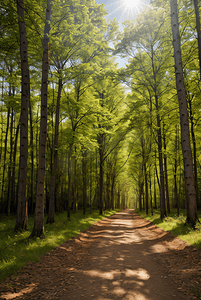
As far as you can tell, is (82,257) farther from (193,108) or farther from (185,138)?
(193,108)

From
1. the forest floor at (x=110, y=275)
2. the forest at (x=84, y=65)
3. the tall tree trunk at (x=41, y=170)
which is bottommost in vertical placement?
the forest floor at (x=110, y=275)

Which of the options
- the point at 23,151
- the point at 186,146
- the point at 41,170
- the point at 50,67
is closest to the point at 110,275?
the point at 41,170

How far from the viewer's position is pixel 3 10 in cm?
787

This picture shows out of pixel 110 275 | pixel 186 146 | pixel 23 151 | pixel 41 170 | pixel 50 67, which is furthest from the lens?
pixel 50 67

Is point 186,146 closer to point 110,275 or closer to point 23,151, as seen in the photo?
point 110,275

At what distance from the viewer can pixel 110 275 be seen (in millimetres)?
4504

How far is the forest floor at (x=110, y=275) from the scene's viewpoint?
3564mm

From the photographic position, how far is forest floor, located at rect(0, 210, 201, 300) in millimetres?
3564

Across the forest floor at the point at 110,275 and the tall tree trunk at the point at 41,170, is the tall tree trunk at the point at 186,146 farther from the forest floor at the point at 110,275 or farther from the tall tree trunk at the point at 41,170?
the tall tree trunk at the point at 41,170

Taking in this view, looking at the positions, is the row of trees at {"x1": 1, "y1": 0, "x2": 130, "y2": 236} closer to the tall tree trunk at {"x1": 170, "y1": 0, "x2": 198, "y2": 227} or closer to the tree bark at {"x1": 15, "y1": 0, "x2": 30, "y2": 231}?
the tree bark at {"x1": 15, "y1": 0, "x2": 30, "y2": 231}

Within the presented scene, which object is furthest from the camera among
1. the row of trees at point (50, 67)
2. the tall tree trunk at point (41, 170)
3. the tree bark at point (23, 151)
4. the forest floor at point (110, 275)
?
the tree bark at point (23, 151)

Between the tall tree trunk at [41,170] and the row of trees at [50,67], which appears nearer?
the tall tree trunk at [41,170]

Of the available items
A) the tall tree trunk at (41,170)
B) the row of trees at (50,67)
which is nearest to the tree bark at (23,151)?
the row of trees at (50,67)

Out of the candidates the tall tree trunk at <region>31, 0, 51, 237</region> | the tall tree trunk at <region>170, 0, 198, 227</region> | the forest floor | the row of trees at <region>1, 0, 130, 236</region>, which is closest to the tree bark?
the row of trees at <region>1, 0, 130, 236</region>
